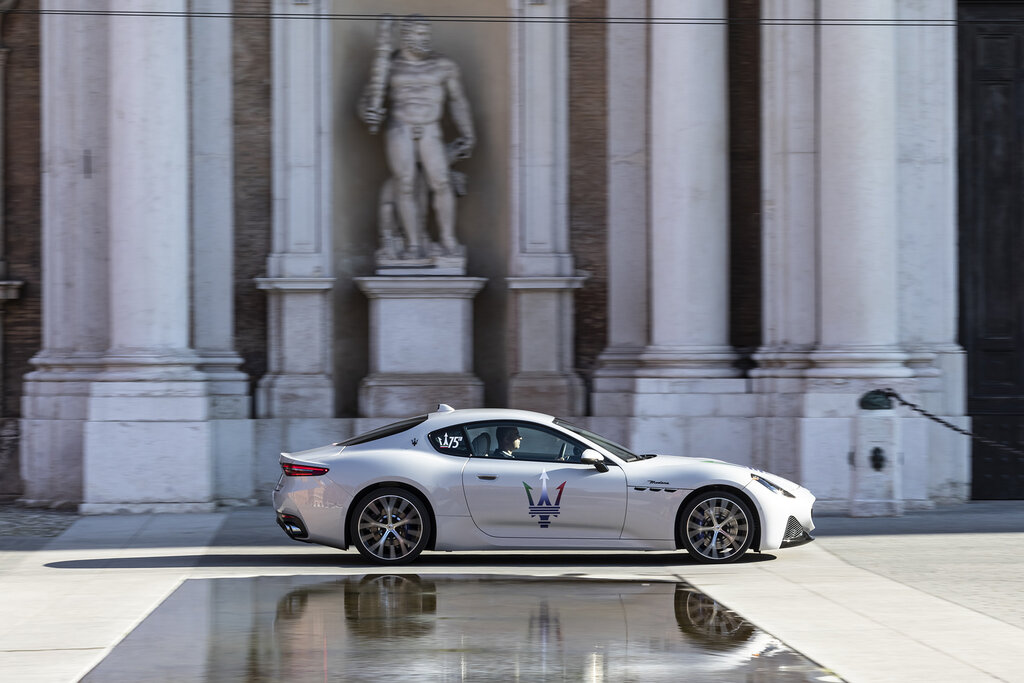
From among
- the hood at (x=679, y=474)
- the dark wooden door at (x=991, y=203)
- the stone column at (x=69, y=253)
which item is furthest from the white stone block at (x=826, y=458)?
the stone column at (x=69, y=253)

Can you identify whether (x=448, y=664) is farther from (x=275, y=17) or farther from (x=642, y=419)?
(x=275, y=17)

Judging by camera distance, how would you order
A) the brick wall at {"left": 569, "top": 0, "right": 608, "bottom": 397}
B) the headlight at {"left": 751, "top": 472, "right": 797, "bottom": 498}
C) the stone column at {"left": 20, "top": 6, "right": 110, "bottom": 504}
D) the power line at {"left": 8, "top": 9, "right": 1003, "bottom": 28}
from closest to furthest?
the headlight at {"left": 751, "top": 472, "right": 797, "bottom": 498} < the power line at {"left": 8, "top": 9, "right": 1003, "bottom": 28} < the stone column at {"left": 20, "top": 6, "right": 110, "bottom": 504} < the brick wall at {"left": 569, "top": 0, "right": 608, "bottom": 397}

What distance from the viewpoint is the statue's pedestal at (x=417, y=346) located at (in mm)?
17328

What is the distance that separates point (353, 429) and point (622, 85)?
5.46 metres

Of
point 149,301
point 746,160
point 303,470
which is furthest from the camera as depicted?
point 746,160

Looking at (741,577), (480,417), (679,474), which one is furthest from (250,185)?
(741,577)

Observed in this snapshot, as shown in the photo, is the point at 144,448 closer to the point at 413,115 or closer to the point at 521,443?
the point at 413,115

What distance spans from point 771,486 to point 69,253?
9506 millimetres

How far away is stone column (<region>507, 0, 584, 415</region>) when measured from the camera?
17.6 meters

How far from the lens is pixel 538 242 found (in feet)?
57.9

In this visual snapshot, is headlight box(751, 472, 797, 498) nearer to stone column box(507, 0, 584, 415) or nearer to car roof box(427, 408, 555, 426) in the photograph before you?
car roof box(427, 408, 555, 426)

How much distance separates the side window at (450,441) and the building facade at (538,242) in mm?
4751

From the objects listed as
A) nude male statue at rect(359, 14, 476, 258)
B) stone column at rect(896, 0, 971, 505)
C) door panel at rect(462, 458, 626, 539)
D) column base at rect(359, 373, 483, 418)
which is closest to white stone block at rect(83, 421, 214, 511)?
column base at rect(359, 373, 483, 418)

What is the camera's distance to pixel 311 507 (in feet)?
38.0
